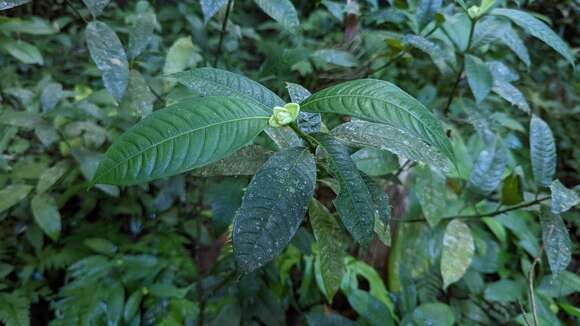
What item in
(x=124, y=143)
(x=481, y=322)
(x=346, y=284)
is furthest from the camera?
(x=481, y=322)

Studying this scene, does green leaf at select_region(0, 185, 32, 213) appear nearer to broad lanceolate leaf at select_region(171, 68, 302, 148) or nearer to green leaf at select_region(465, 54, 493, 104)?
broad lanceolate leaf at select_region(171, 68, 302, 148)

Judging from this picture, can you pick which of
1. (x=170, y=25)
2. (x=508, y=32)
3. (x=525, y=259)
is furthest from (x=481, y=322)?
(x=170, y=25)

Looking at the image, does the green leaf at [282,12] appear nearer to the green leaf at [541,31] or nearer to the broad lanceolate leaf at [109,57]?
the broad lanceolate leaf at [109,57]

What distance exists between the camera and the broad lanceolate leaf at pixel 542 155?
104 cm

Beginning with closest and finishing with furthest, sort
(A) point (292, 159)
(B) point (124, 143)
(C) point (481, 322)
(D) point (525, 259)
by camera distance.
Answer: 1. (B) point (124, 143)
2. (A) point (292, 159)
3. (C) point (481, 322)
4. (D) point (525, 259)

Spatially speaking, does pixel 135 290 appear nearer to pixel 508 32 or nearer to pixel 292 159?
pixel 292 159

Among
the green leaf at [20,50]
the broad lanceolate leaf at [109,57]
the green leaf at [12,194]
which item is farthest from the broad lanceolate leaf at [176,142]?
the green leaf at [20,50]

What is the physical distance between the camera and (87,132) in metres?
1.48

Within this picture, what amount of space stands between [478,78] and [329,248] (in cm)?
64

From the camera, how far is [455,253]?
42.7 inches

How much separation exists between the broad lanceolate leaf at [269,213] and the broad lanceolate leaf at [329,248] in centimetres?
23

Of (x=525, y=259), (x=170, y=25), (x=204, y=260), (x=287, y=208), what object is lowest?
(x=204, y=260)

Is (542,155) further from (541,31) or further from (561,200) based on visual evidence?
(541,31)

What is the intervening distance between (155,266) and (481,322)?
115cm
